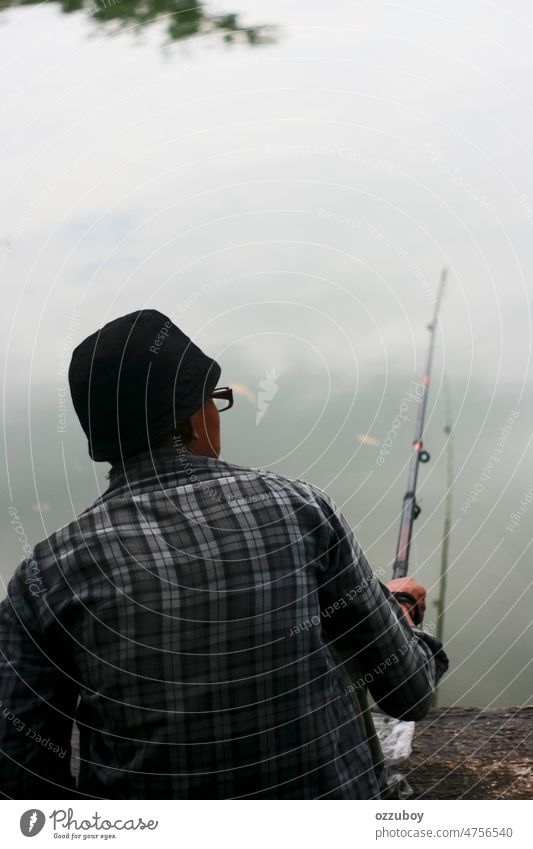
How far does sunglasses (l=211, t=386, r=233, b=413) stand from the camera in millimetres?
1092

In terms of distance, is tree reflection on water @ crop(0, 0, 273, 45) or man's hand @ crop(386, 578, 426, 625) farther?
tree reflection on water @ crop(0, 0, 273, 45)

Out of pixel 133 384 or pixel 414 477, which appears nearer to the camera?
pixel 133 384

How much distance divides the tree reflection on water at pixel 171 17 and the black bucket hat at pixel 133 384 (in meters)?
0.73

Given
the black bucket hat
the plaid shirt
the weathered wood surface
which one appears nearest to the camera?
the plaid shirt

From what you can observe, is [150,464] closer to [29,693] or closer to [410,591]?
[29,693]

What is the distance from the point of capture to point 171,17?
158 cm

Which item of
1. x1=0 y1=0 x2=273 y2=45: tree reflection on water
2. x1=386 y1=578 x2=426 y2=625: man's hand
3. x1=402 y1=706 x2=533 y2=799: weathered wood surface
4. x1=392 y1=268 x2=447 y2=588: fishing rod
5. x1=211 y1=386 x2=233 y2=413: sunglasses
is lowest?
x1=402 y1=706 x2=533 y2=799: weathered wood surface

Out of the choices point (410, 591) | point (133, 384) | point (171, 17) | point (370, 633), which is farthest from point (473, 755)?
point (171, 17)

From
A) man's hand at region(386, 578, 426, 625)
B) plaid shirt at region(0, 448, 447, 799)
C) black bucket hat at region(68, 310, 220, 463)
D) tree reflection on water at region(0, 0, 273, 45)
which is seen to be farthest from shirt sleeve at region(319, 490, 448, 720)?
tree reflection on water at region(0, 0, 273, 45)

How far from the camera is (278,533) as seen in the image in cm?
96

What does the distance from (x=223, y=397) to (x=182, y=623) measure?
12.5 inches

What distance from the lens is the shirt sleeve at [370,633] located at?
100 cm

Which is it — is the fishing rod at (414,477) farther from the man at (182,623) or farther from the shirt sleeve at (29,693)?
the shirt sleeve at (29,693)

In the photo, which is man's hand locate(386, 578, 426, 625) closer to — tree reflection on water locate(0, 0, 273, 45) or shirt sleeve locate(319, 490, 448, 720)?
shirt sleeve locate(319, 490, 448, 720)
